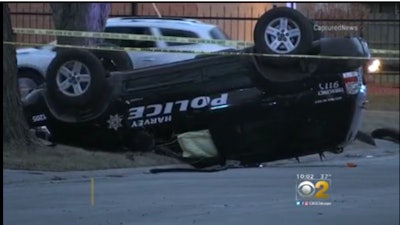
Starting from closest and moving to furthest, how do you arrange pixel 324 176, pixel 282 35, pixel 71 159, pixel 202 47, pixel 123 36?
pixel 282 35, pixel 324 176, pixel 202 47, pixel 123 36, pixel 71 159

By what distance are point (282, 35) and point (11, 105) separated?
6.38ft

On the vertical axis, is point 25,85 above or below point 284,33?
below

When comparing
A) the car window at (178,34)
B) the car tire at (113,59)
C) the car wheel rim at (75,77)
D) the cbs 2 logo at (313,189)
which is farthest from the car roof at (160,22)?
the cbs 2 logo at (313,189)

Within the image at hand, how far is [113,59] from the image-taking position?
20.1ft

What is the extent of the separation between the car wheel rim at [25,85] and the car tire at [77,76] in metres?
0.22

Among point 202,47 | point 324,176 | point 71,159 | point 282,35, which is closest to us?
point 282,35

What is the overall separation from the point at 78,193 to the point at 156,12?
1.32 m

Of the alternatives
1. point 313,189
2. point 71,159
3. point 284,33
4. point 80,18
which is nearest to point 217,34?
point 284,33

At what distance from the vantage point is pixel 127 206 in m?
6.13

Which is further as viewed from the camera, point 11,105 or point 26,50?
point 11,105

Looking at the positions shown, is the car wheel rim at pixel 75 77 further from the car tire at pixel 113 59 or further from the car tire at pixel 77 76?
the car tire at pixel 113 59

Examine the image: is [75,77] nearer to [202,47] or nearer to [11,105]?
[11,105]

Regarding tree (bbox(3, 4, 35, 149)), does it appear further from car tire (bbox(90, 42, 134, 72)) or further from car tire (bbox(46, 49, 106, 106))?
car tire (bbox(90, 42, 134, 72))

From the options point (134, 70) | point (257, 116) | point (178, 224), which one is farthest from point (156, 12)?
point (178, 224)
